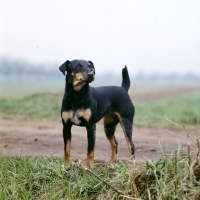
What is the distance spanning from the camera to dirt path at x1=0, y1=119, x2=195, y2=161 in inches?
324

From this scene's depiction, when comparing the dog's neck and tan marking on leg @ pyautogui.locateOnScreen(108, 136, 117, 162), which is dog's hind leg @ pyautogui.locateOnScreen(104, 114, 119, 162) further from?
the dog's neck

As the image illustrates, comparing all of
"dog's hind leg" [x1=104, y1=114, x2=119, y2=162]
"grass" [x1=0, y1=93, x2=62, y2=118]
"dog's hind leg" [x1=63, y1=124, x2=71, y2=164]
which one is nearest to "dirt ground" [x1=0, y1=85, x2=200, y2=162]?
"dog's hind leg" [x1=104, y1=114, x2=119, y2=162]

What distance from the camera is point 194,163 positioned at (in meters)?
4.78

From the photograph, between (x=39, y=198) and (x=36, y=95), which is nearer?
Result: (x=39, y=198)

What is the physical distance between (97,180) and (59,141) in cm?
453

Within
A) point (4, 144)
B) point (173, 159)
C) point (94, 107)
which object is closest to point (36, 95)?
point (4, 144)

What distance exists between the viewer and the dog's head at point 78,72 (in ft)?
20.7

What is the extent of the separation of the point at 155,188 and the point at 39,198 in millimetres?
1521

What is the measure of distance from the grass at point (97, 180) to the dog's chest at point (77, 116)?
0.61m

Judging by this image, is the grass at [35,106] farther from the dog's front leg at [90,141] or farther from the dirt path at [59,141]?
the dog's front leg at [90,141]

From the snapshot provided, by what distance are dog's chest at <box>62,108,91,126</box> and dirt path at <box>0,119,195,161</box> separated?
0.98m

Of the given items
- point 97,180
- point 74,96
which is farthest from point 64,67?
point 97,180

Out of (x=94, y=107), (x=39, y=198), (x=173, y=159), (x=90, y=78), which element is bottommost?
(x=39, y=198)

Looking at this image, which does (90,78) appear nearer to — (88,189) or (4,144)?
(88,189)
